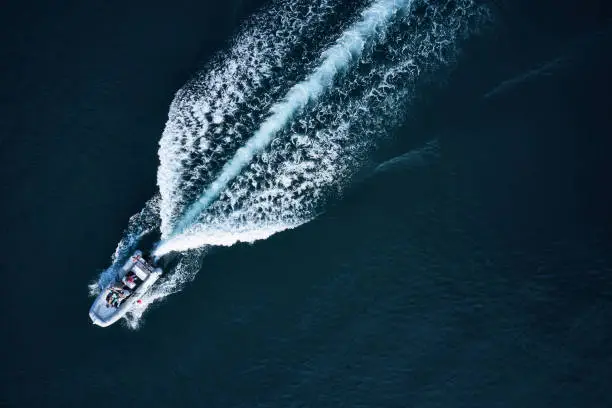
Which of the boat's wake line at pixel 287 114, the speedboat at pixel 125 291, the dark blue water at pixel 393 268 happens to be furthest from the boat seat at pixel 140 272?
the dark blue water at pixel 393 268

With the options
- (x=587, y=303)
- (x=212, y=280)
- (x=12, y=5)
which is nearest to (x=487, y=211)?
(x=587, y=303)

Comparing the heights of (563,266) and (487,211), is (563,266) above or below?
below

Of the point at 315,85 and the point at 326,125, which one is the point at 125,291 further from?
the point at 315,85

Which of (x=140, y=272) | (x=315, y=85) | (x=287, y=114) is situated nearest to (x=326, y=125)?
(x=287, y=114)

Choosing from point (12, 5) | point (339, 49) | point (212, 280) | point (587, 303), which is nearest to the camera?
point (587, 303)

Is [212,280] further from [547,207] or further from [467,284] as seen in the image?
[547,207]

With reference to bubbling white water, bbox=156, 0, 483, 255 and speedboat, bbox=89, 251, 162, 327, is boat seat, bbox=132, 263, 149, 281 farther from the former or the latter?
bubbling white water, bbox=156, 0, 483, 255
